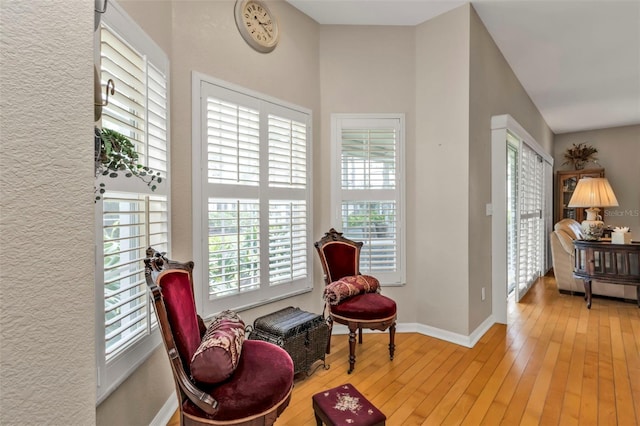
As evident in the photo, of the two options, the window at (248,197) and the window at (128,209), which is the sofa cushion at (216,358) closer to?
the window at (128,209)

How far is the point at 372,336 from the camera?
10.3ft

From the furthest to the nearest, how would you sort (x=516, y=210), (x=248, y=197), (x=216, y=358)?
(x=516, y=210) < (x=248, y=197) < (x=216, y=358)

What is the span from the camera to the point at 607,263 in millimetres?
3812

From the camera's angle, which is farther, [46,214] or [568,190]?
[568,190]

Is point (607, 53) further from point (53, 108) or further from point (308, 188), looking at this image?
point (53, 108)

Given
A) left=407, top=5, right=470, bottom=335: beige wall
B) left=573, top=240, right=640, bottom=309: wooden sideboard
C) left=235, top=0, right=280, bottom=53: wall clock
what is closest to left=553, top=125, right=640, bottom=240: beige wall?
left=573, top=240, right=640, bottom=309: wooden sideboard

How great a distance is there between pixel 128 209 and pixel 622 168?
27.7ft

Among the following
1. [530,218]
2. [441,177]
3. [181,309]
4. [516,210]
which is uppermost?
[441,177]

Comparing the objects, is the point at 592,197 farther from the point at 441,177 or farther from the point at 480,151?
the point at 441,177

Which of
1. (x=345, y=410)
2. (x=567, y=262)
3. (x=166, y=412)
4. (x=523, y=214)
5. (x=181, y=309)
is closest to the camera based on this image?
(x=181, y=309)

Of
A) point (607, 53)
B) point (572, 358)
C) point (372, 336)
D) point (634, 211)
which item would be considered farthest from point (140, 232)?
point (634, 211)

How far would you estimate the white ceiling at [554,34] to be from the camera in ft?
9.39

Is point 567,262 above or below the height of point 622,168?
below

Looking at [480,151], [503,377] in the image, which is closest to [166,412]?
[503,377]
